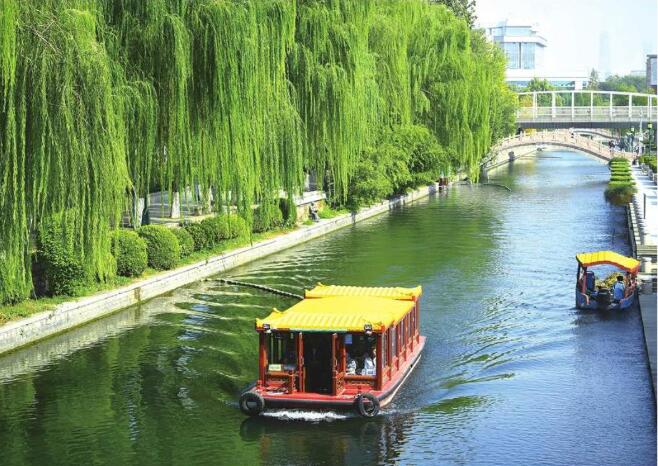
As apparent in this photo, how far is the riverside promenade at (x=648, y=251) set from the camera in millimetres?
26172

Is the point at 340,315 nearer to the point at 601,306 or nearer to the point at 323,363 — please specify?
the point at 323,363

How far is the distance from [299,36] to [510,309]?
50.5ft

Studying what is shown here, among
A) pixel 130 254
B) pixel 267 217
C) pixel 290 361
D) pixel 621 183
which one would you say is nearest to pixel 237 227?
pixel 267 217

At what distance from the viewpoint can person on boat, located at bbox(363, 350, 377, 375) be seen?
2080cm

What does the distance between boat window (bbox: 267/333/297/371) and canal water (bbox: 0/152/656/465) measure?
2.86 ft

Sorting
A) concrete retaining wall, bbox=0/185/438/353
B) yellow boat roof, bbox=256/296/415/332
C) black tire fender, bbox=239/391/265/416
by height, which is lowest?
black tire fender, bbox=239/391/265/416

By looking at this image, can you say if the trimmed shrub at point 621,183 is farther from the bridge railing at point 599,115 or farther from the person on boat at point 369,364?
the person on boat at point 369,364

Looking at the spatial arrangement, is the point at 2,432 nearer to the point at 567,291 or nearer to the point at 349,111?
the point at 567,291

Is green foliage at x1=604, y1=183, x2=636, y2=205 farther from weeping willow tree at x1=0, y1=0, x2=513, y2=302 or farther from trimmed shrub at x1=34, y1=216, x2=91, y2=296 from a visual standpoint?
trimmed shrub at x1=34, y1=216, x2=91, y2=296

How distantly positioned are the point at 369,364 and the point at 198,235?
1723 centimetres

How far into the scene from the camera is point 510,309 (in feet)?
102

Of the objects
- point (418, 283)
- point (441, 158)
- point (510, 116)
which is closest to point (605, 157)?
point (510, 116)

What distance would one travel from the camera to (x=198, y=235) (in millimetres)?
37219

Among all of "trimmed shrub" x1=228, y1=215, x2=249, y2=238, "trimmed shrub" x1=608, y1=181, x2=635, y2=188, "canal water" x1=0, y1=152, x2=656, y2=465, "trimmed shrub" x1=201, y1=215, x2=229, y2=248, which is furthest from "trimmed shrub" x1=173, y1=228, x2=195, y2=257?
"trimmed shrub" x1=608, y1=181, x2=635, y2=188
